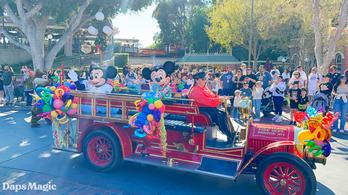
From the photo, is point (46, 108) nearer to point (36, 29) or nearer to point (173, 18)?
point (36, 29)

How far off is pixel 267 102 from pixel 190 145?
21.3 ft

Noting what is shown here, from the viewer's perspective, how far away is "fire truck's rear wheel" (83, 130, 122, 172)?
5.53 meters

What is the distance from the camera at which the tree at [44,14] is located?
1505cm

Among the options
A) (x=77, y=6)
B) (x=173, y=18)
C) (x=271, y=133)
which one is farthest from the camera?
(x=173, y=18)

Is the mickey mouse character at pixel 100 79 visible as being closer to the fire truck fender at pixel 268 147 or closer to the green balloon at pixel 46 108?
the green balloon at pixel 46 108

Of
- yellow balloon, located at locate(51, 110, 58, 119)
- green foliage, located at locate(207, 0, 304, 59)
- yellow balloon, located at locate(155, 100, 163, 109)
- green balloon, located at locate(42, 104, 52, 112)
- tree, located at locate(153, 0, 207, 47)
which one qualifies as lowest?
yellow balloon, located at locate(51, 110, 58, 119)

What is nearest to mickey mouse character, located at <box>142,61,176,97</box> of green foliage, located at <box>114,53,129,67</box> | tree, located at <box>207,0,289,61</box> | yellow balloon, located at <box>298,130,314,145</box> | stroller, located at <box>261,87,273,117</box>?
yellow balloon, located at <box>298,130,314,145</box>

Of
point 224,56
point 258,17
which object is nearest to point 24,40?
point 224,56

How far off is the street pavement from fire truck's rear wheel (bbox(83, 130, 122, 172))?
16cm

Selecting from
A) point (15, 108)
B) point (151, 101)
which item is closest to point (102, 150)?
point (151, 101)

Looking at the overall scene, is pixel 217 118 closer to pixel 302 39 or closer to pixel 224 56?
pixel 302 39

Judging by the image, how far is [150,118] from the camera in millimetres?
4891

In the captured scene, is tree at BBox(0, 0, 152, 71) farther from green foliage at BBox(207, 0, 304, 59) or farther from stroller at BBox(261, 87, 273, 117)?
stroller at BBox(261, 87, 273, 117)

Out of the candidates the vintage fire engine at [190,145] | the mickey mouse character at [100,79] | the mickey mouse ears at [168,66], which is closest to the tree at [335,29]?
the mickey mouse ears at [168,66]
